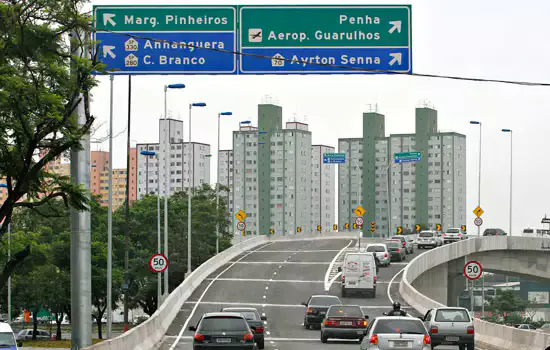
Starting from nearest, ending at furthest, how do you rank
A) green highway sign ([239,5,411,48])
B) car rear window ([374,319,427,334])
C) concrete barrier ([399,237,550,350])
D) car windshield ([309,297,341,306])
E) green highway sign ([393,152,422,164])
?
car rear window ([374,319,427,334])
green highway sign ([239,5,411,48])
concrete barrier ([399,237,550,350])
car windshield ([309,297,341,306])
green highway sign ([393,152,422,164])

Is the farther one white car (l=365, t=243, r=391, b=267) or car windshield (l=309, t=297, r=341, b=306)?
white car (l=365, t=243, r=391, b=267)

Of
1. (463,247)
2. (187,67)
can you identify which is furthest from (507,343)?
(463,247)

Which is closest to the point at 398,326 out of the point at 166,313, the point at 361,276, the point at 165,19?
the point at 165,19

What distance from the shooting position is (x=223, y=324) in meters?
25.2

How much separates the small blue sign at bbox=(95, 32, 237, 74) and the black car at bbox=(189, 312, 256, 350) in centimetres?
664

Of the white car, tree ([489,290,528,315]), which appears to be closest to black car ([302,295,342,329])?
the white car

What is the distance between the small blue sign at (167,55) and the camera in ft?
88.2

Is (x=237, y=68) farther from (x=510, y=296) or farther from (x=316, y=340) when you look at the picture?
(x=510, y=296)

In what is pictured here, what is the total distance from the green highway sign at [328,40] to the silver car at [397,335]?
7375 mm

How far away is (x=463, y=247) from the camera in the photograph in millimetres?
83500

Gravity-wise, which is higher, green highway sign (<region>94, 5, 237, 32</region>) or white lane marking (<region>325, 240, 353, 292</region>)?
green highway sign (<region>94, 5, 237, 32</region>)

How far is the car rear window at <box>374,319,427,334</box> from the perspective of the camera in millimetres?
22000

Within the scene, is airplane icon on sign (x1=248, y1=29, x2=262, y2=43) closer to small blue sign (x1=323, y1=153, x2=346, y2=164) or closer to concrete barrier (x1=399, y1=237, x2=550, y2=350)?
concrete barrier (x1=399, y1=237, x2=550, y2=350)

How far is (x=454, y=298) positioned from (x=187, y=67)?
68.8 m
